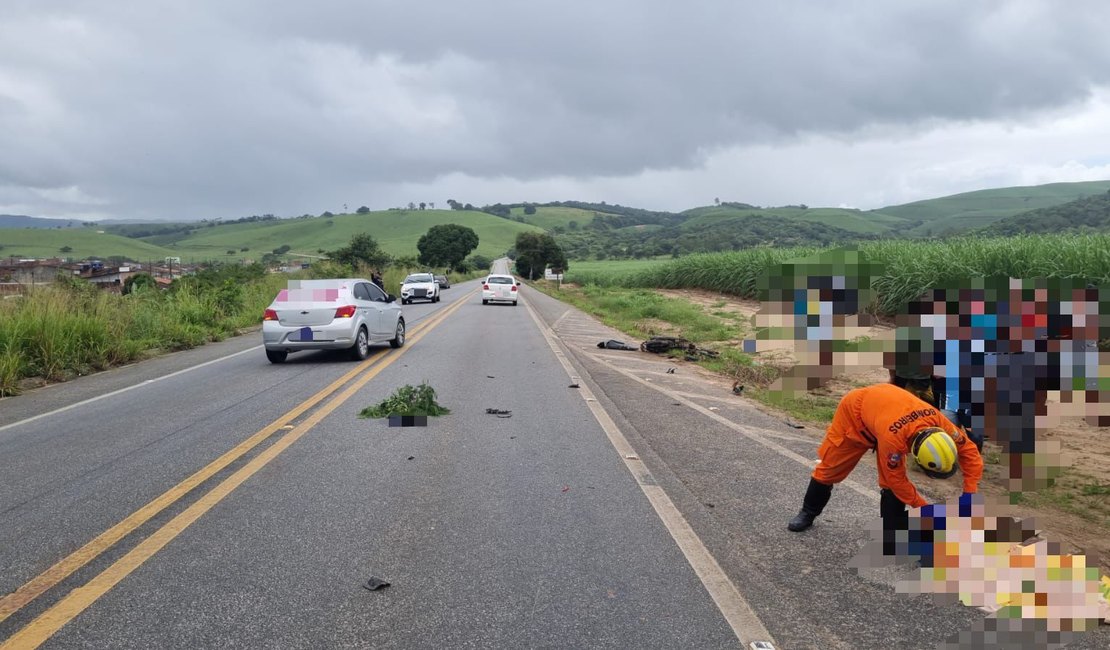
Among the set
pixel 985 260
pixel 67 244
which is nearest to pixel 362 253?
pixel 985 260

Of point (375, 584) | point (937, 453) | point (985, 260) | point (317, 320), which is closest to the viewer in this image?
point (937, 453)

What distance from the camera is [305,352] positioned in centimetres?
1496

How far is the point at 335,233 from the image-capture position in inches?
5704

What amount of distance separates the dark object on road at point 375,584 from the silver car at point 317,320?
9722mm

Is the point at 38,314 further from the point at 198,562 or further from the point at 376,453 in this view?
the point at 198,562

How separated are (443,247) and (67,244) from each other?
50.1m

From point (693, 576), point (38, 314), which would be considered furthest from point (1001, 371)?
point (38, 314)

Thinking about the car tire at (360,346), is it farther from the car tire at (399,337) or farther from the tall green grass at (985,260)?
the tall green grass at (985,260)

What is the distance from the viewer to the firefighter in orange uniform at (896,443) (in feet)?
10.5

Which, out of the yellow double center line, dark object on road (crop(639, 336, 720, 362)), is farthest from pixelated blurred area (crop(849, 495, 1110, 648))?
dark object on road (crop(639, 336, 720, 362))

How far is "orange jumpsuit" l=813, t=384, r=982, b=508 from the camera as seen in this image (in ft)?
10.9

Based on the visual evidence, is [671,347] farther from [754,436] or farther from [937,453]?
[937,453]

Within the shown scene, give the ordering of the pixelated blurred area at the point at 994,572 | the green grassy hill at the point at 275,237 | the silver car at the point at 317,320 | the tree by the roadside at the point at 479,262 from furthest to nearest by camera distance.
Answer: the tree by the roadside at the point at 479,262
the green grassy hill at the point at 275,237
the silver car at the point at 317,320
the pixelated blurred area at the point at 994,572

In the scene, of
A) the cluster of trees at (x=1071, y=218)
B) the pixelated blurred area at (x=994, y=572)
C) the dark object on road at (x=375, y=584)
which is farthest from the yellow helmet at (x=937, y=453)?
the cluster of trees at (x=1071, y=218)
